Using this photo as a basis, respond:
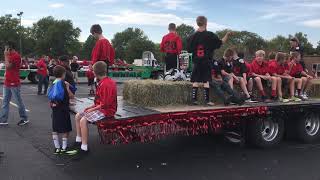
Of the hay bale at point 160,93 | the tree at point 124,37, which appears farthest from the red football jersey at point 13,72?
the tree at point 124,37

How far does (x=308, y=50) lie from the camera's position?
103m

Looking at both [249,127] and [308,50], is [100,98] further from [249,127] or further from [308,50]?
[308,50]

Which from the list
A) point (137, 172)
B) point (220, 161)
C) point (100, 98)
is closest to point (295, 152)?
point (220, 161)

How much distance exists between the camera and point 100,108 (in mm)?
6820

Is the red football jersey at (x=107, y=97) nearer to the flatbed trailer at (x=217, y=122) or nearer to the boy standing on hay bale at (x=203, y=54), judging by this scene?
the flatbed trailer at (x=217, y=122)

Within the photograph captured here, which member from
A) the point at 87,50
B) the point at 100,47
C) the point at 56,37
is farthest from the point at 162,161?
the point at 56,37

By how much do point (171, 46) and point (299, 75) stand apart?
3.23 meters

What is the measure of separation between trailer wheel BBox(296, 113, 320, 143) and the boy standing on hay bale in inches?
85.8

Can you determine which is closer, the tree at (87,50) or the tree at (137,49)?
the tree at (87,50)

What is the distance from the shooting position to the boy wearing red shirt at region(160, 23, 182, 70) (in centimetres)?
1173

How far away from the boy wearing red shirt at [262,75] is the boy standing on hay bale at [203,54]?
1.39 metres

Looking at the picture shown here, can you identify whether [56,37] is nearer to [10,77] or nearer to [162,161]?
[10,77]

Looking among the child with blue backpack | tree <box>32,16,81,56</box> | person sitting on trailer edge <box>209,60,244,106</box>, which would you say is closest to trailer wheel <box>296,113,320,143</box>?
person sitting on trailer edge <box>209,60,244,106</box>

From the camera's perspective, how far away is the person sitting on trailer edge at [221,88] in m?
8.49
